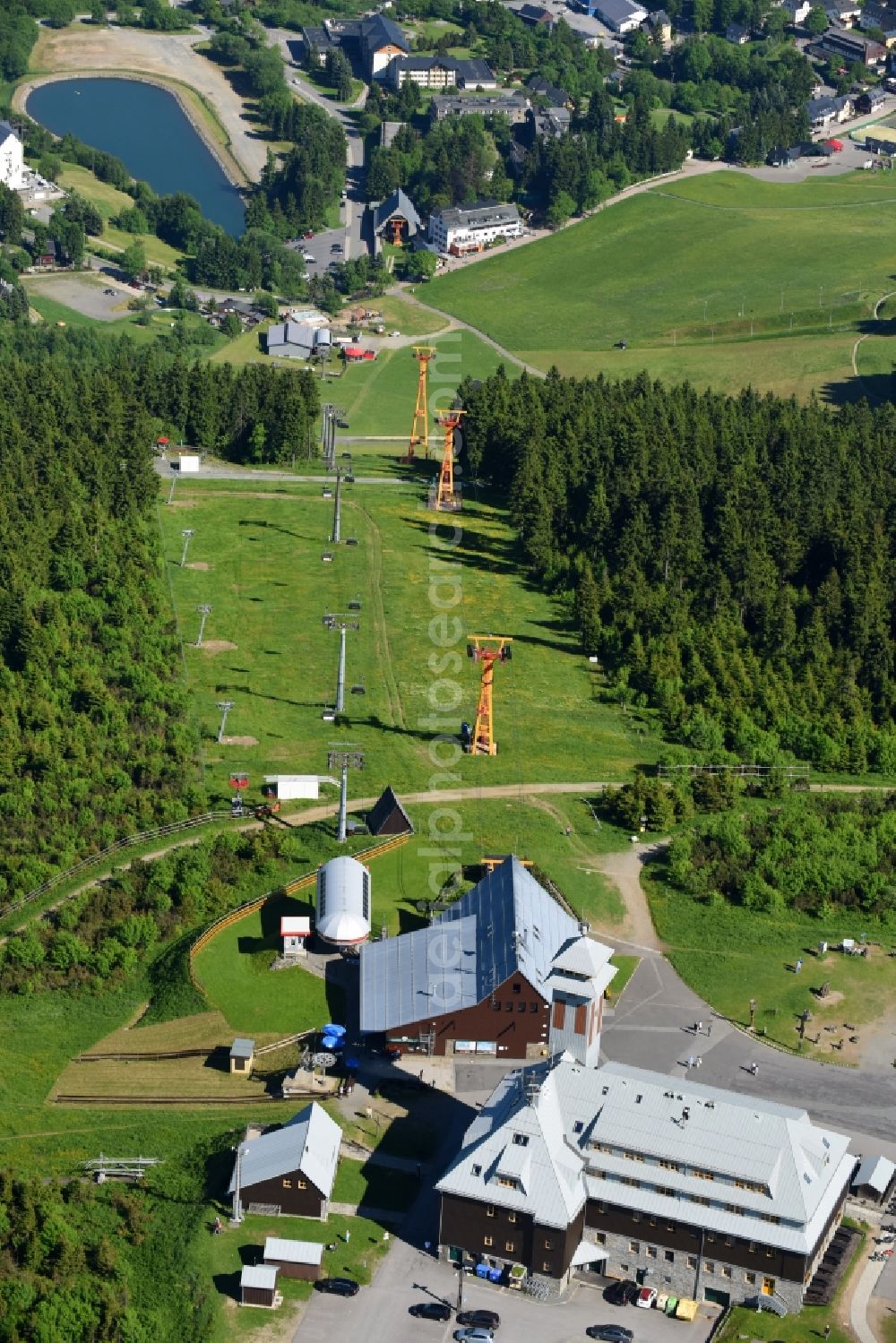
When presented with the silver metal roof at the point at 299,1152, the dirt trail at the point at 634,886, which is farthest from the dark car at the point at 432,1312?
the dirt trail at the point at 634,886

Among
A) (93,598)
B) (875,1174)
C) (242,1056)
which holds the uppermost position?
(93,598)

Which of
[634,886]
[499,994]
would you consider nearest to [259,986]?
[499,994]

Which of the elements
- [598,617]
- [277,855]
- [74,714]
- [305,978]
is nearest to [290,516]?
[598,617]

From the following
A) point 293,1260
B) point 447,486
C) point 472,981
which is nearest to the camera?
point 293,1260

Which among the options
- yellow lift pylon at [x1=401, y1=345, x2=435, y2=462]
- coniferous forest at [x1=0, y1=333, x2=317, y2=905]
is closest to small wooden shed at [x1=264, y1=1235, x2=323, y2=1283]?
coniferous forest at [x1=0, y1=333, x2=317, y2=905]

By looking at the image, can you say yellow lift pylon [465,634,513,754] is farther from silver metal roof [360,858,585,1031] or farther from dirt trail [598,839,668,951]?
silver metal roof [360,858,585,1031]

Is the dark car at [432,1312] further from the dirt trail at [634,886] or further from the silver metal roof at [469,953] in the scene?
the dirt trail at [634,886]

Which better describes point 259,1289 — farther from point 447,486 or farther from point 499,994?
point 447,486
